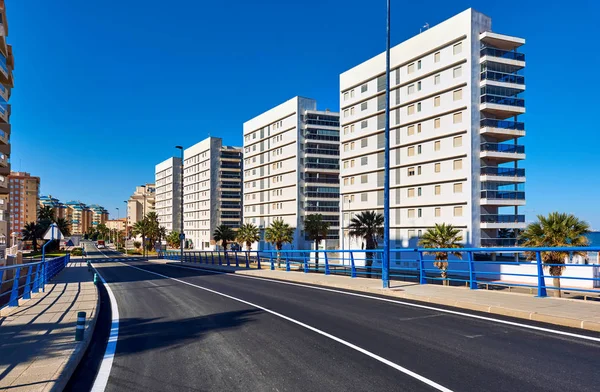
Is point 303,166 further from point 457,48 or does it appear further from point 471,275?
point 471,275

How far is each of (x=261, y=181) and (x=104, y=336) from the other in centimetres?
7419

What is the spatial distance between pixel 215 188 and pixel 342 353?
96782 millimetres

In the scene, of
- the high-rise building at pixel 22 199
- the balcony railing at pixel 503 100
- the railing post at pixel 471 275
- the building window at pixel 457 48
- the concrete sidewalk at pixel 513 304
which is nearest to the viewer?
the concrete sidewalk at pixel 513 304

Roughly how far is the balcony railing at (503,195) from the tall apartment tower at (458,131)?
0.34 feet

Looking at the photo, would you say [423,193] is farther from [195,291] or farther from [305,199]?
[195,291]

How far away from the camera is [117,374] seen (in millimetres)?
5637

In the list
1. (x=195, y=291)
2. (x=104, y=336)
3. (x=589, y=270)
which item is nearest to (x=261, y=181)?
(x=589, y=270)

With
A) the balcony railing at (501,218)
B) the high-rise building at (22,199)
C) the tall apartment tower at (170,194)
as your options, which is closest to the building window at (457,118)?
the balcony railing at (501,218)

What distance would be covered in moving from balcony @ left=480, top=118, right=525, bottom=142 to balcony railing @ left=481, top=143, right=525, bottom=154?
50.2 inches

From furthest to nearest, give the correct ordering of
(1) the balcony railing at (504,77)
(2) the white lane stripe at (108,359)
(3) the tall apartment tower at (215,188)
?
(3) the tall apartment tower at (215,188), (1) the balcony railing at (504,77), (2) the white lane stripe at (108,359)

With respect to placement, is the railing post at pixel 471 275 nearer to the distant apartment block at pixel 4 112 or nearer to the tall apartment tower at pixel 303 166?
the distant apartment block at pixel 4 112

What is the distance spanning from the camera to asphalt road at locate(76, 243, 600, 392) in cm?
504

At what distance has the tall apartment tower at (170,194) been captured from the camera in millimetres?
126125

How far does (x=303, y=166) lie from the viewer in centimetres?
7256
